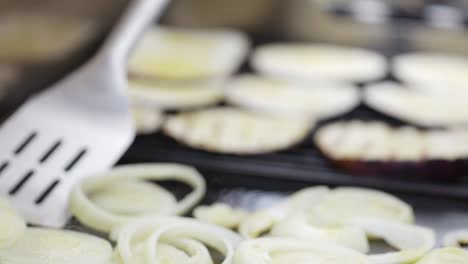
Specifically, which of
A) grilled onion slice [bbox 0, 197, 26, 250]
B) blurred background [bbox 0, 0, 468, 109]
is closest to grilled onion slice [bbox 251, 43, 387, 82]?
blurred background [bbox 0, 0, 468, 109]

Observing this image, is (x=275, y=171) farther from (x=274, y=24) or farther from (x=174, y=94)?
(x=274, y=24)

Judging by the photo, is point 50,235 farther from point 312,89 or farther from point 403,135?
point 312,89

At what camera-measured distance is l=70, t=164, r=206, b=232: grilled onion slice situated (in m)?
1.68

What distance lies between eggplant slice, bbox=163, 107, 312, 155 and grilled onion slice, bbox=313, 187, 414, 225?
0.33m

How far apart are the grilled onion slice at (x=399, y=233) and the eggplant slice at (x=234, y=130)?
0.46 m

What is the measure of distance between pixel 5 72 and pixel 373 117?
1.13m

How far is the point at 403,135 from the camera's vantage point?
2.23m

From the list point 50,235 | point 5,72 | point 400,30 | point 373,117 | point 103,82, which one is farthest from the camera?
point 400,30

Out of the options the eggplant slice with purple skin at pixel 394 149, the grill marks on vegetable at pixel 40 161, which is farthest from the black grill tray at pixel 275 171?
the grill marks on vegetable at pixel 40 161

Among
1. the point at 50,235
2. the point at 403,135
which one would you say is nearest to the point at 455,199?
the point at 403,135

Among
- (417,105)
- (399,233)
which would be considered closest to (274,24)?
(417,105)

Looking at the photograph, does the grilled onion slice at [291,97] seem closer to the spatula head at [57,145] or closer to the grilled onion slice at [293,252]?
the spatula head at [57,145]

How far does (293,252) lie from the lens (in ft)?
5.11

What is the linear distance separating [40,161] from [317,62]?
4.42 ft
